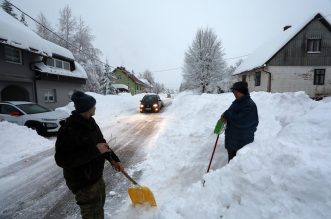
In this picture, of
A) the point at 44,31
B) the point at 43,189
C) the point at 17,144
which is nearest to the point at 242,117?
the point at 43,189

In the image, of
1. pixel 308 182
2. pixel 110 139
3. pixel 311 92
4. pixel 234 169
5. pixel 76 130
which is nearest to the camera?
pixel 308 182

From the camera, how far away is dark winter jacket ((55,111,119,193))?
2.43m

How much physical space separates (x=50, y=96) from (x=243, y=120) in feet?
66.0

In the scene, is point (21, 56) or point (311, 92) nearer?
point (21, 56)

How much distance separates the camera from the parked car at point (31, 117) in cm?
940

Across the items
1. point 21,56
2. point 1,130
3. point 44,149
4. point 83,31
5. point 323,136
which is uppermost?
point 83,31

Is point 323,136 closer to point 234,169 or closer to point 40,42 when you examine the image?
point 234,169

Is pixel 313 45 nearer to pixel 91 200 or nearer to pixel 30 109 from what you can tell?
pixel 30 109

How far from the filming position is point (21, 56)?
16844 millimetres

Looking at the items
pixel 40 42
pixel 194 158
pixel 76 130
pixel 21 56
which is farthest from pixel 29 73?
pixel 76 130

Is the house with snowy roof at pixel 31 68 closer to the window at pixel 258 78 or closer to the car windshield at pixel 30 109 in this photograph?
the car windshield at pixel 30 109

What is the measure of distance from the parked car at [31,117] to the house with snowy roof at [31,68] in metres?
6.50

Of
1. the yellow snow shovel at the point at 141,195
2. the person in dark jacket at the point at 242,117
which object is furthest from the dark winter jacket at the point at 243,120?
the yellow snow shovel at the point at 141,195

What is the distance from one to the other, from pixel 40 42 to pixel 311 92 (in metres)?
24.7
